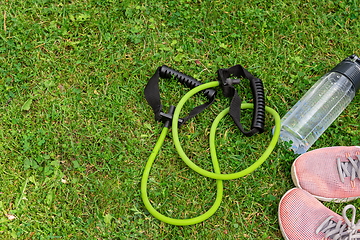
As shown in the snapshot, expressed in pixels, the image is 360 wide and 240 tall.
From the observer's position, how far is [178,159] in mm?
2893

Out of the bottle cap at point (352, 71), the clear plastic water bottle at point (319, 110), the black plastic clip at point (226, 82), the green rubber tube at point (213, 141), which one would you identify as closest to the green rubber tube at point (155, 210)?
the green rubber tube at point (213, 141)

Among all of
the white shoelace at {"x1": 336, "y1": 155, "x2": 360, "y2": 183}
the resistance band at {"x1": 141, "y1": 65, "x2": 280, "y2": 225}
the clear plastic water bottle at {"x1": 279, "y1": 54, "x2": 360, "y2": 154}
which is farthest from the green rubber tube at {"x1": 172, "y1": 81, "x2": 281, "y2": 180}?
the white shoelace at {"x1": 336, "y1": 155, "x2": 360, "y2": 183}

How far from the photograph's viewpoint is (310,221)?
2639mm

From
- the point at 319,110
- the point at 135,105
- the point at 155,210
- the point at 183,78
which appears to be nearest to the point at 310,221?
the point at 319,110

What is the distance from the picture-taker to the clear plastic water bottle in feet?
9.66

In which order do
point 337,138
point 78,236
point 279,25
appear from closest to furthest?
point 78,236, point 337,138, point 279,25

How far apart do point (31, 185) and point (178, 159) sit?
57.4 inches

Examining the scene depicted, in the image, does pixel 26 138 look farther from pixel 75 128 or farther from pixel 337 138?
pixel 337 138

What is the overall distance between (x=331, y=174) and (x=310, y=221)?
0.51 meters

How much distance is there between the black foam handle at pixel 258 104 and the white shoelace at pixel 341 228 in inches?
40.6

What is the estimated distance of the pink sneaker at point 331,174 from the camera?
2.74 metres

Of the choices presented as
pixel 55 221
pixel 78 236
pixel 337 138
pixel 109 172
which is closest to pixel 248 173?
pixel 337 138

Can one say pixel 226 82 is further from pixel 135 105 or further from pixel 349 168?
pixel 349 168

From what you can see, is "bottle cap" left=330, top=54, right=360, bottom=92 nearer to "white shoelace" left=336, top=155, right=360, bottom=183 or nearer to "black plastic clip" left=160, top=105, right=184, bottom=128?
"white shoelace" left=336, top=155, right=360, bottom=183
